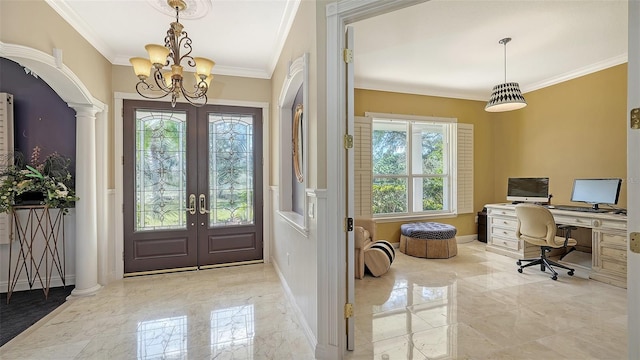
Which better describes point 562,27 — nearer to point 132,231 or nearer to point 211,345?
point 211,345

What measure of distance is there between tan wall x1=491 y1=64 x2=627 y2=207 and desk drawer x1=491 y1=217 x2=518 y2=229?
0.91 m

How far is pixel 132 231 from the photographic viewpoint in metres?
3.73

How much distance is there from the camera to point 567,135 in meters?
4.48

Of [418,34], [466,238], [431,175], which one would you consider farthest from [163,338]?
[466,238]

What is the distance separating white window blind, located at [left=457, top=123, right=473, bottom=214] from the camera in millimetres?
5418

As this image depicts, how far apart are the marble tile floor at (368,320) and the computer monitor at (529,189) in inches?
54.3

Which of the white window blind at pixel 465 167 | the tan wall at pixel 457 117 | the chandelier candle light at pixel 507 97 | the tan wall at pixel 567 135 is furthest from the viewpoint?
the white window blind at pixel 465 167

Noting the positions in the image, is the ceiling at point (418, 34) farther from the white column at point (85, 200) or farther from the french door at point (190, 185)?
the white column at point (85, 200)

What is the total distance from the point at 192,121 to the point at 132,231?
1.68 meters

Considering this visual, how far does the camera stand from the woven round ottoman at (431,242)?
4465 millimetres

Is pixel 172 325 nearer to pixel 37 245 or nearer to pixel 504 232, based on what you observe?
pixel 37 245

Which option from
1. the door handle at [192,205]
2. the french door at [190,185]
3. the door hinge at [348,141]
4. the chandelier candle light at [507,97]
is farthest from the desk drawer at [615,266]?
the door handle at [192,205]

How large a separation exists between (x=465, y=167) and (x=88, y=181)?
19.4ft

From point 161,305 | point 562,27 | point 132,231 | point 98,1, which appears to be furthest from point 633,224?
point 132,231
